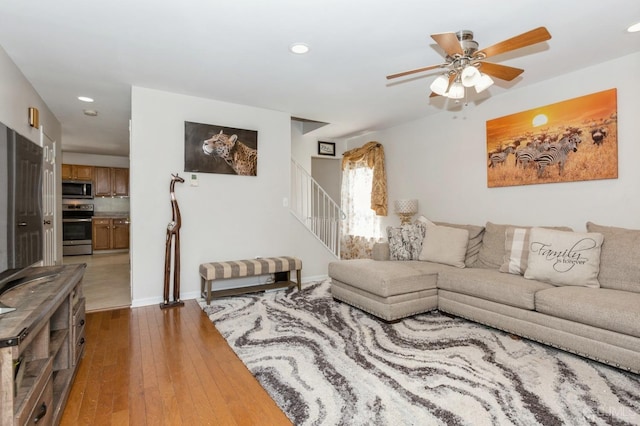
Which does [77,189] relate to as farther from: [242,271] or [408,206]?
[408,206]

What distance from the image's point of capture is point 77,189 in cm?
795

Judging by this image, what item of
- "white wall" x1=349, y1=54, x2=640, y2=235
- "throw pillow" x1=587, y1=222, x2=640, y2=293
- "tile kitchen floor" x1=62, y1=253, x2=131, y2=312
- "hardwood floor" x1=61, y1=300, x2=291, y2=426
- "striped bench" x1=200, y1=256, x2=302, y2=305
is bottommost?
"hardwood floor" x1=61, y1=300, x2=291, y2=426

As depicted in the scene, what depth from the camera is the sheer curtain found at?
570cm

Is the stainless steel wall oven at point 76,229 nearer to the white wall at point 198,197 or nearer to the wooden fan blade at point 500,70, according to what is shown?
the white wall at point 198,197

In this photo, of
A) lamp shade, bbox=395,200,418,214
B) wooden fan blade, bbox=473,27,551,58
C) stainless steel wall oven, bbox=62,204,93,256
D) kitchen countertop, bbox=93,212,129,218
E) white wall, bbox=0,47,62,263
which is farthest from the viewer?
kitchen countertop, bbox=93,212,129,218

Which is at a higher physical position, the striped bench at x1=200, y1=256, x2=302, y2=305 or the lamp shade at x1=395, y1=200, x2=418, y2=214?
the lamp shade at x1=395, y1=200, x2=418, y2=214

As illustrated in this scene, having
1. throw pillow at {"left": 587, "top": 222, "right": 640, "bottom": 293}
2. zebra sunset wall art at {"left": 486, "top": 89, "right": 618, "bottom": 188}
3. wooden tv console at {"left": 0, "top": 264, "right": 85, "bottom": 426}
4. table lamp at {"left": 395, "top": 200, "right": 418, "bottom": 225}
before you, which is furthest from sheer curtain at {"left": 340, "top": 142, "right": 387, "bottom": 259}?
wooden tv console at {"left": 0, "top": 264, "right": 85, "bottom": 426}

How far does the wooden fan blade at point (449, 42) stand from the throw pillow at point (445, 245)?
1.97 meters

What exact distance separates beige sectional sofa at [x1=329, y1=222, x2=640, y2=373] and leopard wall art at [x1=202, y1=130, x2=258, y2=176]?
67.3 inches

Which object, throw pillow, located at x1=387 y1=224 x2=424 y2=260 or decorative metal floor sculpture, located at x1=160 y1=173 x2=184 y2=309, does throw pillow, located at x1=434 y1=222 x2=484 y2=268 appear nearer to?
throw pillow, located at x1=387 y1=224 x2=424 y2=260

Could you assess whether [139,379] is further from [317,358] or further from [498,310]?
[498,310]

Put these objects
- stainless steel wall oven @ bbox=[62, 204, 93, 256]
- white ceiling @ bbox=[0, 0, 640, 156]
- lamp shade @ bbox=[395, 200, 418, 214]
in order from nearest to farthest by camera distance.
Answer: white ceiling @ bbox=[0, 0, 640, 156]
lamp shade @ bbox=[395, 200, 418, 214]
stainless steel wall oven @ bbox=[62, 204, 93, 256]

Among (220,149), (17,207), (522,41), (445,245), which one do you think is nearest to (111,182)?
(220,149)

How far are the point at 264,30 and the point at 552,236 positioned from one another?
2.89m
